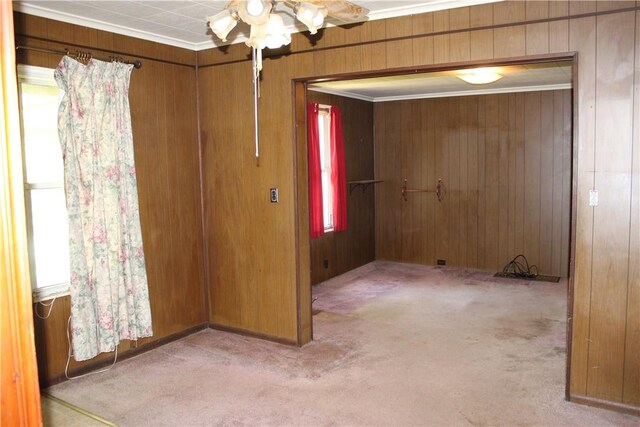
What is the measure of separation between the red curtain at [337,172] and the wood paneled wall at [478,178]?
1.29m

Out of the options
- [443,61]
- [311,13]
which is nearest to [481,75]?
[443,61]

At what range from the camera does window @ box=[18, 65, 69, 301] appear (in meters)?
3.44

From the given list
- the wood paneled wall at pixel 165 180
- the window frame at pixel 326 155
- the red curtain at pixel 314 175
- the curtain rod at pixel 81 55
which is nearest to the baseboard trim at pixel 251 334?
the wood paneled wall at pixel 165 180

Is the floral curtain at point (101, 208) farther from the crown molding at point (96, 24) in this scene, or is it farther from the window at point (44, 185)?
the crown molding at point (96, 24)

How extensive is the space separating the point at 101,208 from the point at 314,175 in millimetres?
2780

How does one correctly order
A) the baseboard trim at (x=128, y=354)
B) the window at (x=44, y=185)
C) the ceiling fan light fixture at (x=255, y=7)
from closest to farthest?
the ceiling fan light fixture at (x=255, y=7) < the window at (x=44, y=185) < the baseboard trim at (x=128, y=354)

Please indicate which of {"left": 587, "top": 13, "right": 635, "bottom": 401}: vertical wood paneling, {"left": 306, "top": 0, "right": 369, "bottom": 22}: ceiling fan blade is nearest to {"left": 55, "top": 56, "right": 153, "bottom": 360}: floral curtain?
{"left": 306, "top": 0, "right": 369, "bottom": 22}: ceiling fan blade

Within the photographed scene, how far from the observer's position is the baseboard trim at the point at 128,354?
3562 mm

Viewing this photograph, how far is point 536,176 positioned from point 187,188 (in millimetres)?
4467

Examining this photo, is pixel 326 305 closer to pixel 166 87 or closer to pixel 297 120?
pixel 297 120

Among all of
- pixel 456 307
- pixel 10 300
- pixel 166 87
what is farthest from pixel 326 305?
pixel 10 300

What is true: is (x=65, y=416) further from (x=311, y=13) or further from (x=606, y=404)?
(x=606, y=404)

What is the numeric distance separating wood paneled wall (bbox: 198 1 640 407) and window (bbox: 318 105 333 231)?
206 cm

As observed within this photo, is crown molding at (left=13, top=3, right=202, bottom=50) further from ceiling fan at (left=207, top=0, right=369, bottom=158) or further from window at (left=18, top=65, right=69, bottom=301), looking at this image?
ceiling fan at (left=207, top=0, right=369, bottom=158)
